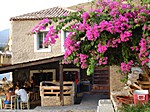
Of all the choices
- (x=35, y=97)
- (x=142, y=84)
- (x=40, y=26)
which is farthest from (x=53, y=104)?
(x=40, y=26)

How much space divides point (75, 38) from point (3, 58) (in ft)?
61.7

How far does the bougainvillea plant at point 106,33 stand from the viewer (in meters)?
6.53

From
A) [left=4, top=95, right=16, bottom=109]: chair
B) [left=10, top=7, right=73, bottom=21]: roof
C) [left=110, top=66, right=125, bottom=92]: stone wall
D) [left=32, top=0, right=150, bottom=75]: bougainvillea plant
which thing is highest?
[left=10, top=7, right=73, bottom=21]: roof

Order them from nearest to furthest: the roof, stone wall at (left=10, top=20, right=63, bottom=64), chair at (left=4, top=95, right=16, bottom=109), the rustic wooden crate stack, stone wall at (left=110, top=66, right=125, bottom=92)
Result: stone wall at (left=110, top=66, right=125, bottom=92) → chair at (left=4, top=95, right=16, bottom=109) → the rustic wooden crate stack → the roof → stone wall at (left=10, top=20, right=63, bottom=64)

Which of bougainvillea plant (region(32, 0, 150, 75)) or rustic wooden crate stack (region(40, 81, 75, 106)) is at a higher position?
bougainvillea plant (region(32, 0, 150, 75))

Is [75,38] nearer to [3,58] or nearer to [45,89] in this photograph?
[45,89]

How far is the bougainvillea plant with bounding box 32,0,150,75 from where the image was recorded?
653cm

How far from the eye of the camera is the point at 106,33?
6.79 m

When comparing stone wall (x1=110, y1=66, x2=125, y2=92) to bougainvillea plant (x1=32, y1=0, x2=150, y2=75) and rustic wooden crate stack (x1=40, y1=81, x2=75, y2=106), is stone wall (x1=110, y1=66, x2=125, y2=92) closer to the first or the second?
rustic wooden crate stack (x1=40, y1=81, x2=75, y2=106)

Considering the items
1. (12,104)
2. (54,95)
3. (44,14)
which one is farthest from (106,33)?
(44,14)

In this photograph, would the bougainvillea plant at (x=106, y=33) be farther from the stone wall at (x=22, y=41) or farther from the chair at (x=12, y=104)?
the stone wall at (x=22, y=41)

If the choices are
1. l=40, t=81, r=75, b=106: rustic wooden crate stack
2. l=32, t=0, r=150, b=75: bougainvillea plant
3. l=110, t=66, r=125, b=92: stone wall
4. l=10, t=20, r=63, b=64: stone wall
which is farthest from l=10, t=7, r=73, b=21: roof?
l=32, t=0, r=150, b=75: bougainvillea plant

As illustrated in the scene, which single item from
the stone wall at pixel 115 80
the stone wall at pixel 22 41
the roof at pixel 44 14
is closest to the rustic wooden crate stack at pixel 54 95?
the stone wall at pixel 115 80

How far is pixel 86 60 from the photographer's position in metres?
7.36
